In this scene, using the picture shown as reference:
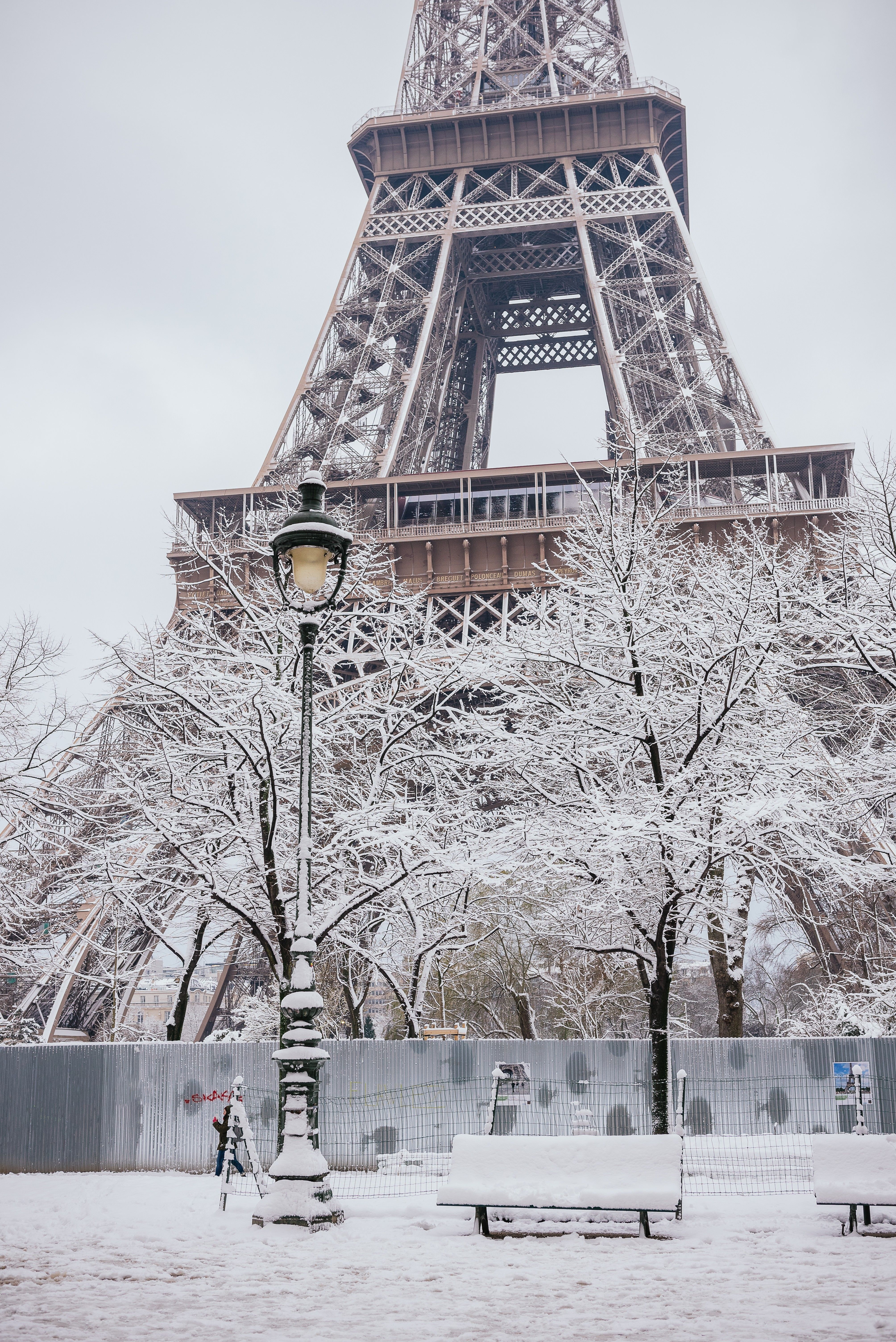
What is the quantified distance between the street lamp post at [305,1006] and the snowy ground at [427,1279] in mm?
243

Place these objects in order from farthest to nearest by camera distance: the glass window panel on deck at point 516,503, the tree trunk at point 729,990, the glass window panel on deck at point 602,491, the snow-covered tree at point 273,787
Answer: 1. the glass window panel on deck at point 516,503
2. the glass window panel on deck at point 602,491
3. the tree trunk at point 729,990
4. the snow-covered tree at point 273,787

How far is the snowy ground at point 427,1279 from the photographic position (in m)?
Answer: 5.99

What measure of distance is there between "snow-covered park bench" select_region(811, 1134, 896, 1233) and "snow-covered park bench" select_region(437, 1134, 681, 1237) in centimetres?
111

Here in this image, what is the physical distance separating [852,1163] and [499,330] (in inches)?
1835

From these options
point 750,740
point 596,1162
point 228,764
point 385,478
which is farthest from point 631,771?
point 385,478

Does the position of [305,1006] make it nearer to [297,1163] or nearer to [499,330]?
[297,1163]

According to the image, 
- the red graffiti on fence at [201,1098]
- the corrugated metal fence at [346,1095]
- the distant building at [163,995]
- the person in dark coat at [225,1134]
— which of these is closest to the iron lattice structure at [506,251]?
the distant building at [163,995]

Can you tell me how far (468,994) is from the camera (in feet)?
145

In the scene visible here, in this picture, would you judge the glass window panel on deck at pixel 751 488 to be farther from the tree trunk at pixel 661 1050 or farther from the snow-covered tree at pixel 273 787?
the tree trunk at pixel 661 1050

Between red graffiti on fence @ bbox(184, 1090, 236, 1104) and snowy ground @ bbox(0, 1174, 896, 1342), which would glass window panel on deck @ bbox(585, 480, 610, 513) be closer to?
red graffiti on fence @ bbox(184, 1090, 236, 1104)

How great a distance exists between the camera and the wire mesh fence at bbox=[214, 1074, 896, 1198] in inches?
555

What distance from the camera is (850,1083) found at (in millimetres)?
14031

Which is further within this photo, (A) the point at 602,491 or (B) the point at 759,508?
(A) the point at 602,491

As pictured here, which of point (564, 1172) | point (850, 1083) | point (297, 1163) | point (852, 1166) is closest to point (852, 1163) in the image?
point (852, 1166)
